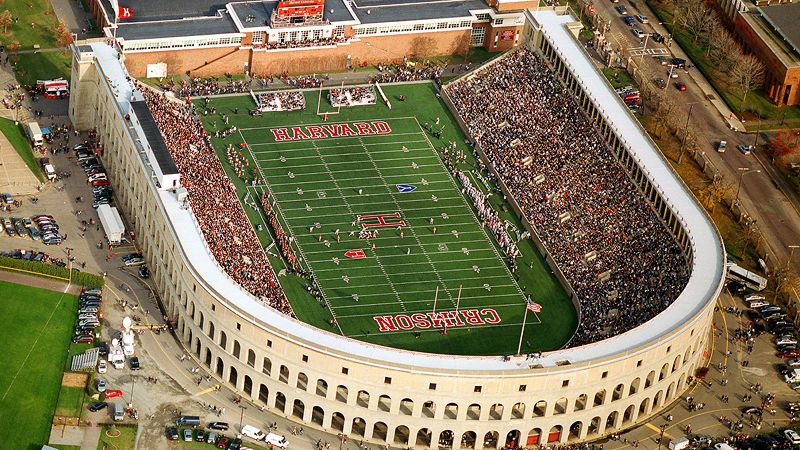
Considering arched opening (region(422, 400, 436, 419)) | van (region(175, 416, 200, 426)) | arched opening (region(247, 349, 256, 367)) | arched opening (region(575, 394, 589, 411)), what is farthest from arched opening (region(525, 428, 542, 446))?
van (region(175, 416, 200, 426))

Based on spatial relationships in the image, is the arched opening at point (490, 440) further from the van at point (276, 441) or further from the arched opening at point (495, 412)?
the van at point (276, 441)

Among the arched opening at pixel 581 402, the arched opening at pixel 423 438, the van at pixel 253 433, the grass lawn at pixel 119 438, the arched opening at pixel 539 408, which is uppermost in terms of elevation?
the arched opening at pixel 581 402

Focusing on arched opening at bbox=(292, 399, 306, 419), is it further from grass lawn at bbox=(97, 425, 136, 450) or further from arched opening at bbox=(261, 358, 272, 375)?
grass lawn at bbox=(97, 425, 136, 450)

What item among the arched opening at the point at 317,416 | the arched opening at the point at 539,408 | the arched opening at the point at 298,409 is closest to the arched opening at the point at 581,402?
the arched opening at the point at 539,408

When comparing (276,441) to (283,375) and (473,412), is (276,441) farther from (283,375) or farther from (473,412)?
(473,412)

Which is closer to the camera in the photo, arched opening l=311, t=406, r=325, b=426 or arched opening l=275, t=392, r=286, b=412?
arched opening l=311, t=406, r=325, b=426

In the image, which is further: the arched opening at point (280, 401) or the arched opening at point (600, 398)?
the arched opening at point (280, 401)
